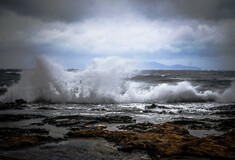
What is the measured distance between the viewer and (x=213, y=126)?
60.6ft

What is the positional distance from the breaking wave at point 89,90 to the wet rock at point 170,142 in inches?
812

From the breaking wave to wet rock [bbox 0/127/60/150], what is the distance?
767 inches

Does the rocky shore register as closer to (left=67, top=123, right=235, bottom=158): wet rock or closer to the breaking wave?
(left=67, top=123, right=235, bottom=158): wet rock

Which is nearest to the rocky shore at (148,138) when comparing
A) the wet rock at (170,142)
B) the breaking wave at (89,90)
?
the wet rock at (170,142)

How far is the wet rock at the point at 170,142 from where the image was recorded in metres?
11.7

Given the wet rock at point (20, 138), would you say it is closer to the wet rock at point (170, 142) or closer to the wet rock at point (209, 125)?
the wet rock at point (170, 142)

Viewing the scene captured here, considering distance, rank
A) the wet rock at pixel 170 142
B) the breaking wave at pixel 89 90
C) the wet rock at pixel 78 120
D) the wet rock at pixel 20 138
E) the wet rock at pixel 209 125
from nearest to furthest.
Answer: the wet rock at pixel 170 142 < the wet rock at pixel 20 138 < the wet rock at pixel 209 125 < the wet rock at pixel 78 120 < the breaking wave at pixel 89 90

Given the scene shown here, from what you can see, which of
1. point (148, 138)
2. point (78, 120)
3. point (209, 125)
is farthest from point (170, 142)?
point (78, 120)

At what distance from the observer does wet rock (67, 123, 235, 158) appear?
11.7 meters

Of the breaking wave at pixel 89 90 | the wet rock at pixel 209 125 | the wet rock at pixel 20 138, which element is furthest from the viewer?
the breaking wave at pixel 89 90

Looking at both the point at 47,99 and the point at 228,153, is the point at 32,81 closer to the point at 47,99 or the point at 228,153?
the point at 47,99

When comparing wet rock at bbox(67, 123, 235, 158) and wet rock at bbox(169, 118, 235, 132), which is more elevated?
wet rock at bbox(169, 118, 235, 132)

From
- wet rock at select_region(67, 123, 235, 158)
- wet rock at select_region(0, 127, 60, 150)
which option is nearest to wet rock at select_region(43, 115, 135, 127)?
wet rock at select_region(0, 127, 60, 150)

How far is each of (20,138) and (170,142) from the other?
286 inches
